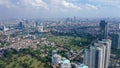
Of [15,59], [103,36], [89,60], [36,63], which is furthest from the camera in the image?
[103,36]

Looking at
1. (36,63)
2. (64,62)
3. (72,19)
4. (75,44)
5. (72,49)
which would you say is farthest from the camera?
(72,19)

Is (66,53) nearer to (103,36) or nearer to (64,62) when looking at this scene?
(64,62)

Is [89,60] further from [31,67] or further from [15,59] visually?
[15,59]

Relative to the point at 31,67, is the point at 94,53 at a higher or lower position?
higher

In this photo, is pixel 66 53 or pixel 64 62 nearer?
pixel 64 62

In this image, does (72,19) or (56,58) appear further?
(72,19)

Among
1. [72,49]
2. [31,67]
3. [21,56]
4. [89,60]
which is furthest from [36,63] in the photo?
[72,49]

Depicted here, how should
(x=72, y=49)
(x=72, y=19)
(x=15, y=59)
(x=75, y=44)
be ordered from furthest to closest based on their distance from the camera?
(x=72, y=19), (x=75, y=44), (x=72, y=49), (x=15, y=59)

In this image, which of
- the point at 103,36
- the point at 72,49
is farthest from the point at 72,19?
the point at 72,49

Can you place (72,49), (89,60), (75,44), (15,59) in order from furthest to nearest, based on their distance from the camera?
→ (75,44) < (72,49) < (15,59) < (89,60)
